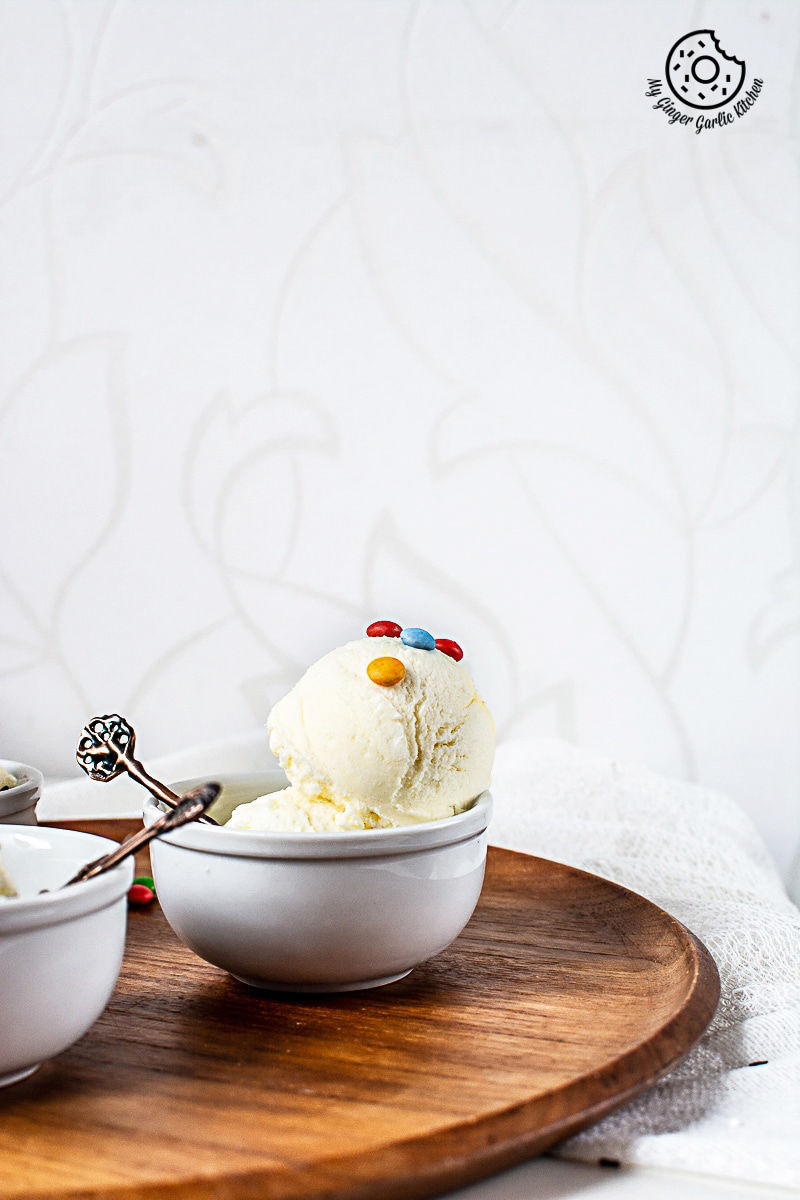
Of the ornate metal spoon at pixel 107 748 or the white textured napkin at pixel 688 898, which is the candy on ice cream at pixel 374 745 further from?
the white textured napkin at pixel 688 898

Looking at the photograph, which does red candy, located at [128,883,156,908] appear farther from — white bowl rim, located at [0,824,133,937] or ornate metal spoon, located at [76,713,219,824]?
white bowl rim, located at [0,824,133,937]

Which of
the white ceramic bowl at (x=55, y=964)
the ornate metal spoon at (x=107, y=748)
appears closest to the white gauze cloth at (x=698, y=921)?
the white ceramic bowl at (x=55, y=964)

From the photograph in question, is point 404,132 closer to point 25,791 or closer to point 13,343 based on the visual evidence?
point 13,343

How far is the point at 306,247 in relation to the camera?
1.76 m

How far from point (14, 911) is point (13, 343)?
1494mm

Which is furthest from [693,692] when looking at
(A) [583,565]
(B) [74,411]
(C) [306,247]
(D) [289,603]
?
(B) [74,411]

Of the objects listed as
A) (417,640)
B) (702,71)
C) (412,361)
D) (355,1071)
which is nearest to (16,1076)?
(355,1071)

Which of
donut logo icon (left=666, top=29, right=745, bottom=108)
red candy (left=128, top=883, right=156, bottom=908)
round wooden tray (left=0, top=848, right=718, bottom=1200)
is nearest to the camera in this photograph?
round wooden tray (left=0, top=848, right=718, bottom=1200)

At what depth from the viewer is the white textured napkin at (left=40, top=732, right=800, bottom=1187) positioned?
0.63 metres

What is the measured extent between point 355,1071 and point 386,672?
29cm

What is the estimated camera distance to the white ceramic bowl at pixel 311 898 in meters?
0.73

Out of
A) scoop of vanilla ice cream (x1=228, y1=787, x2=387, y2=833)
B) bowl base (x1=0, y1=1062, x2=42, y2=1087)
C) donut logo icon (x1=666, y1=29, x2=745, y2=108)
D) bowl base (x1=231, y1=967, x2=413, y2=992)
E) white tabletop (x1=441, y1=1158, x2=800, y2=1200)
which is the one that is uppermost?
donut logo icon (x1=666, y1=29, x2=745, y2=108)

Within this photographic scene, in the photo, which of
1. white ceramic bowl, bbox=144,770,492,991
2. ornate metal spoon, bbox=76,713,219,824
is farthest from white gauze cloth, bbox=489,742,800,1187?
ornate metal spoon, bbox=76,713,219,824

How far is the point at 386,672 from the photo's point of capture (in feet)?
2.72
